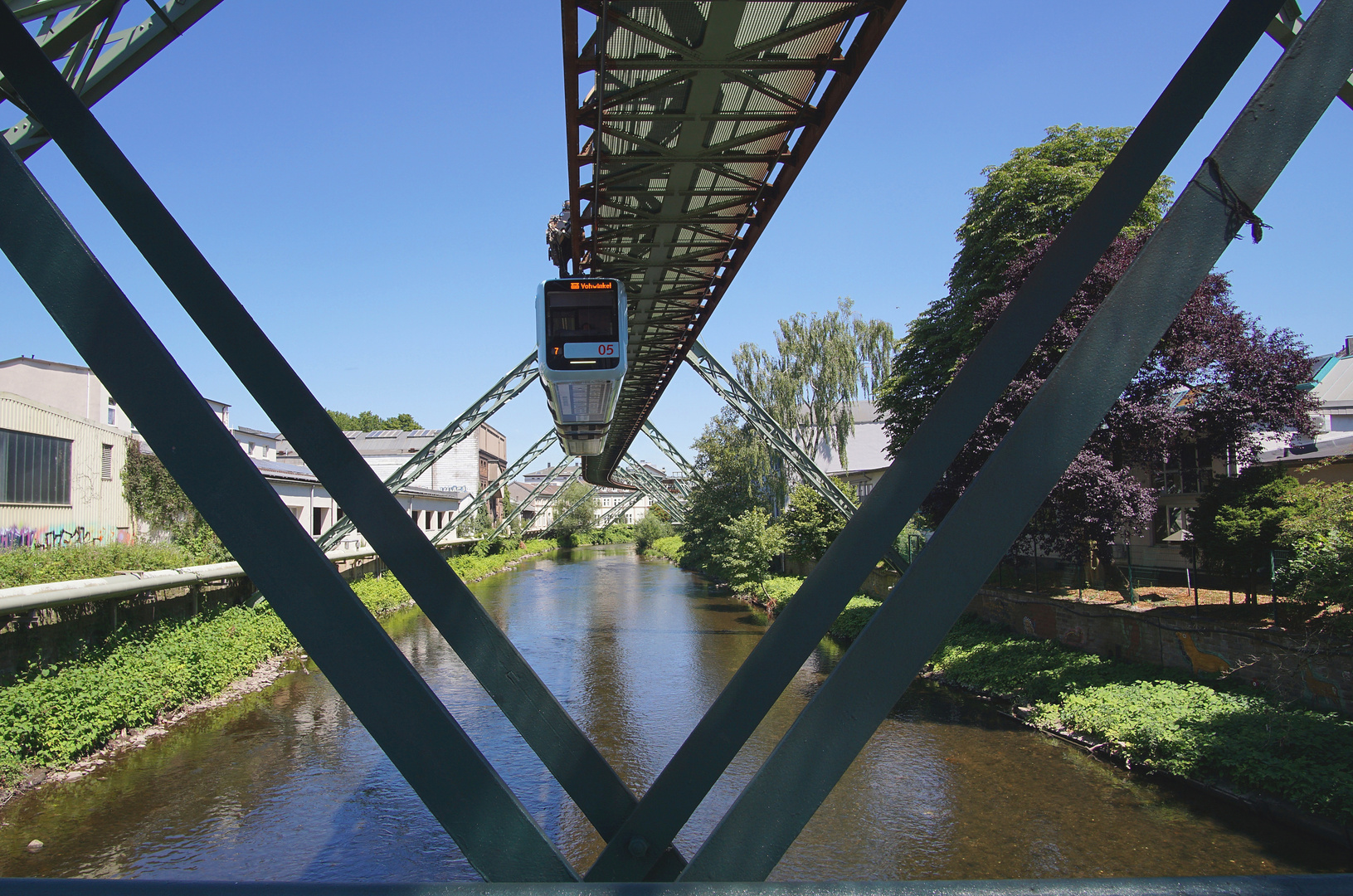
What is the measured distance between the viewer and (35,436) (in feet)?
58.7

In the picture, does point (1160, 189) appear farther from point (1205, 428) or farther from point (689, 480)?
point (689, 480)

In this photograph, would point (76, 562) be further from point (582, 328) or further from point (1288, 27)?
point (1288, 27)

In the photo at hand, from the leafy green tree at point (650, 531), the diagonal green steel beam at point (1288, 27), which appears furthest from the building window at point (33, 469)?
the leafy green tree at point (650, 531)

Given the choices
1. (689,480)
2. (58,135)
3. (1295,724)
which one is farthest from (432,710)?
(689,480)

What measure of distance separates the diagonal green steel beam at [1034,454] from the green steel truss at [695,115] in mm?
3855

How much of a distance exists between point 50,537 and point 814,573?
21.8 meters

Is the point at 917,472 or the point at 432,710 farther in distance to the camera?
the point at 917,472

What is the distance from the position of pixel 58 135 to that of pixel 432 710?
1.43m

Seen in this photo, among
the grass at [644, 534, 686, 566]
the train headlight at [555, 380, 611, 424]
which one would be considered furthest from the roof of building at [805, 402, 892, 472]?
the train headlight at [555, 380, 611, 424]

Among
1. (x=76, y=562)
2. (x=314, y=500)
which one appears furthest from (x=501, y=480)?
(x=76, y=562)

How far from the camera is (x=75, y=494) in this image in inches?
763

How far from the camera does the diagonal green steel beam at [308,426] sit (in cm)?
174

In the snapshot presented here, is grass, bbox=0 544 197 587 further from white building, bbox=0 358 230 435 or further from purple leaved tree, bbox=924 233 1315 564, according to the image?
white building, bbox=0 358 230 435

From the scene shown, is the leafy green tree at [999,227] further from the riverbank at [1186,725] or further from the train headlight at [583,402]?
the train headlight at [583,402]
